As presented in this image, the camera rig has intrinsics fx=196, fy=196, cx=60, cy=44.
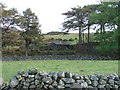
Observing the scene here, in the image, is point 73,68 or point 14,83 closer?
point 14,83

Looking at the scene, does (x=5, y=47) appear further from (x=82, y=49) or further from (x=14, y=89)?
(x=14, y=89)

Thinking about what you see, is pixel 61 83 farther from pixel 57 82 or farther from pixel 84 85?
pixel 84 85

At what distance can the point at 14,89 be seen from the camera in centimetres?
A: 391

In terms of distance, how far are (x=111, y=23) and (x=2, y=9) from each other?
25.5 ft

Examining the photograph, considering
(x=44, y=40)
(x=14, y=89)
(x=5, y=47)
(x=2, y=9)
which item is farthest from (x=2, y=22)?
(x=14, y=89)

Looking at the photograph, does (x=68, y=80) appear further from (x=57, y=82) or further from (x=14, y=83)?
(x=14, y=83)

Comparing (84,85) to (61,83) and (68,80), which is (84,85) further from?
(61,83)

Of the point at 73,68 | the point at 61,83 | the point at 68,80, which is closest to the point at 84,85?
the point at 68,80

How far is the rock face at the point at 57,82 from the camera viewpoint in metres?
3.85

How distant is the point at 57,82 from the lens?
12.8 feet

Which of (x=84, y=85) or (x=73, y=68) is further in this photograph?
(x=73, y=68)

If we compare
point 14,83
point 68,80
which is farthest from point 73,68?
point 14,83

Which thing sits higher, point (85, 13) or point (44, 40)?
point (85, 13)

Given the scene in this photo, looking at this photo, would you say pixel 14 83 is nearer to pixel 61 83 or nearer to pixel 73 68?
pixel 61 83
